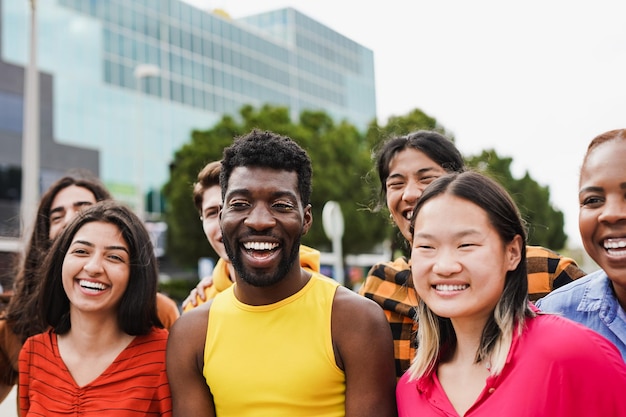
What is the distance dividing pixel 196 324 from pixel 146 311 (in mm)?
627


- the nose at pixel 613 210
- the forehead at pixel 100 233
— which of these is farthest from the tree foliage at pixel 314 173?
the nose at pixel 613 210

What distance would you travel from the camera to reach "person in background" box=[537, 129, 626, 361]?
2.82 metres

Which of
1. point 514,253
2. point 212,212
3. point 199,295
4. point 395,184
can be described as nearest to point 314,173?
point 199,295

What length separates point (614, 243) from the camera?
285 centimetres

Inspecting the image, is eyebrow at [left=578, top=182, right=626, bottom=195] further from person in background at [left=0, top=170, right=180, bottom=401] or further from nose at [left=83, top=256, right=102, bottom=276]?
person in background at [left=0, top=170, right=180, bottom=401]

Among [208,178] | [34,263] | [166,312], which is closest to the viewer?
[166,312]

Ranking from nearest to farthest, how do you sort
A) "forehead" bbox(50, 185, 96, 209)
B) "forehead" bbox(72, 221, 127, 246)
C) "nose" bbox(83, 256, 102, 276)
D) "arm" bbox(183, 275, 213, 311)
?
1. "nose" bbox(83, 256, 102, 276)
2. "forehead" bbox(72, 221, 127, 246)
3. "arm" bbox(183, 275, 213, 311)
4. "forehead" bbox(50, 185, 96, 209)

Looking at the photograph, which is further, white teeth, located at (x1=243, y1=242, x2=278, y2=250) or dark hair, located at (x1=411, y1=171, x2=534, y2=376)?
white teeth, located at (x1=243, y1=242, x2=278, y2=250)

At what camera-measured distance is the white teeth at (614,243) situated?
283cm

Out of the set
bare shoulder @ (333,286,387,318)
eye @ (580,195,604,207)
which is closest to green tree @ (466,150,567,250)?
eye @ (580,195,604,207)

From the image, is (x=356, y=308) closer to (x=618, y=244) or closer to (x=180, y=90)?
(x=618, y=244)

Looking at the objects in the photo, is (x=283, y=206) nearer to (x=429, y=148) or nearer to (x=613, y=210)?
(x=429, y=148)

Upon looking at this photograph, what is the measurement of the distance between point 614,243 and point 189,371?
6.78ft

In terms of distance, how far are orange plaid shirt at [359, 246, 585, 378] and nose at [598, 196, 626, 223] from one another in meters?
1.01
